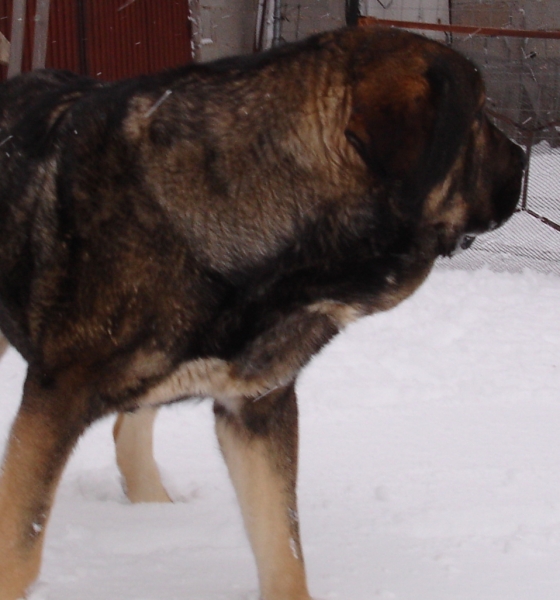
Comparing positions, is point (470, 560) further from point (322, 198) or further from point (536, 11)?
point (536, 11)

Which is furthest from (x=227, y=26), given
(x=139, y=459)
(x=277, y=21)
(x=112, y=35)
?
→ (x=139, y=459)

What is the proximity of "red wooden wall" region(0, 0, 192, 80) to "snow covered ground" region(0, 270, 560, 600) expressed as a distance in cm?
496

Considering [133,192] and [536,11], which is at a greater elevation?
[133,192]

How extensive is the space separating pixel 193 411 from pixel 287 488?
1.72 metres

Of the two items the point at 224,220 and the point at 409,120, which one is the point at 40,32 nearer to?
the point at 224,220

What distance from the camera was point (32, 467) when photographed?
93.0 inches

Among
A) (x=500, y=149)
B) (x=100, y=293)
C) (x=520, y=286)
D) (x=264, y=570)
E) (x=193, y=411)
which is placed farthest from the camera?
(x=520, y=286)

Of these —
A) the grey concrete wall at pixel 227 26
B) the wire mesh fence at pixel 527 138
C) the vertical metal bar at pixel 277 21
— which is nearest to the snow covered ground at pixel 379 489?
the wire mesh fence at pixel 527 138

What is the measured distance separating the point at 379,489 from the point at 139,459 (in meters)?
0.99

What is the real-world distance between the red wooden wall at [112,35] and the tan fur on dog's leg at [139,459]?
19.4 feet

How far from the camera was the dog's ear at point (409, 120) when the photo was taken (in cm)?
217

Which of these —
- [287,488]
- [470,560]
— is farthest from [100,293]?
[470,560]

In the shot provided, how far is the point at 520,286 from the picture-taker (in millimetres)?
7000

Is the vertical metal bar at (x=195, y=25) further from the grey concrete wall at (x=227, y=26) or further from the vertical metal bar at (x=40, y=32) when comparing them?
the vertical metal bar at (x=40, y=32)
